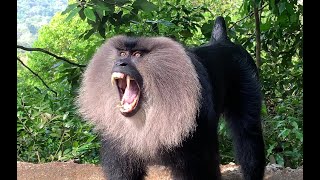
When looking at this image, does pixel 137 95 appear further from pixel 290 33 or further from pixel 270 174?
pixel 290 33

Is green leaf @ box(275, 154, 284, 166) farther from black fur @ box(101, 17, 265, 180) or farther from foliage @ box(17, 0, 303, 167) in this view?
black fur @ box(101, 17, 265, 180)

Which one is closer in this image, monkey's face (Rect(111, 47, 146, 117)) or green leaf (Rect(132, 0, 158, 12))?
monkey's face (Rect(111, 47, 146, 117))

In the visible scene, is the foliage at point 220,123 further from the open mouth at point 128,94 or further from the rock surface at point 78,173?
the open mouth at point 128,94

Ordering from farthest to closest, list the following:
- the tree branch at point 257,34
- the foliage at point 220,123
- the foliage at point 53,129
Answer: the tree branch at point 257,34, the foliage at point 53,129, the foliage at point 220,123

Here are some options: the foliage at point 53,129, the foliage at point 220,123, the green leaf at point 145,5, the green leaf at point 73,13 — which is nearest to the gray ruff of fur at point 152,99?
the green leaf at point 73,13

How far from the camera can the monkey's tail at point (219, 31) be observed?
3.16 m

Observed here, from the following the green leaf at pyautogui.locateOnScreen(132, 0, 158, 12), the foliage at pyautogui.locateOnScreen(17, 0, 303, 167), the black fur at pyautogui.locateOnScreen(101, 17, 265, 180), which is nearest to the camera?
the black fur at pyautogui.locateOnScreen(101, 17, 265, 180)

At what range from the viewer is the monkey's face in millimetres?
2100

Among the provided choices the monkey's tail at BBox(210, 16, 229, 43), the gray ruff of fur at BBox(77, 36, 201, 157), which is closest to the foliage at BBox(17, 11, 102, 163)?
the monkey's tail at BBox(210, 16, 229, 43)

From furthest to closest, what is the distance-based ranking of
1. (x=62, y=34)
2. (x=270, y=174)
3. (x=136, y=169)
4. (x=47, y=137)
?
(x=62, y=34)
(x=47, y=137)
(x=270, y=174)
(x=136, y=169)

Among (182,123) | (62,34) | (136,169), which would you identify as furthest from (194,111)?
(62,34)

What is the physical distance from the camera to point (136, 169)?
2.42 meters
